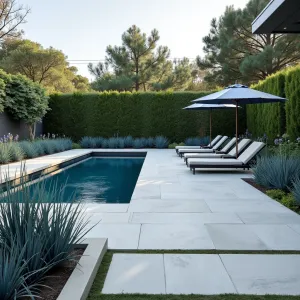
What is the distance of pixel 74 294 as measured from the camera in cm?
236

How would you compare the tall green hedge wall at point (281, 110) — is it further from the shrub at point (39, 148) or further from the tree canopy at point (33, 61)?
the tree canopy at point (33, 61)

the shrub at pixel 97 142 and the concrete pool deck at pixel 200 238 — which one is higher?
the shrub at pixel 97 142

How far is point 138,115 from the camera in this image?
61.6ft

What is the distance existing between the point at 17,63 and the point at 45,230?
90.2 ft

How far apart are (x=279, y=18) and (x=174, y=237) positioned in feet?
12.4

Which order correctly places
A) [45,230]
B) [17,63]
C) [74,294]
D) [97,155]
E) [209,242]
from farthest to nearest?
[17,63]
[97,155]
[209,242]
[45,230]
[74,294]

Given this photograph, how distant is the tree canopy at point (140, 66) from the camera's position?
2700 centimetres

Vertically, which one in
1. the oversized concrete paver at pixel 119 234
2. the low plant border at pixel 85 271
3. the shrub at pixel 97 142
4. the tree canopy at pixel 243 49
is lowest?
the oversized concrete paver at pixel 119 234

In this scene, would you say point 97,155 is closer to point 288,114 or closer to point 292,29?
point 288,114

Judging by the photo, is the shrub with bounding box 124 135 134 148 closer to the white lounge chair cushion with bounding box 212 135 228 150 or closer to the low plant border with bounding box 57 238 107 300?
the white lounge chair cushion with bounding box 212 135 228 150

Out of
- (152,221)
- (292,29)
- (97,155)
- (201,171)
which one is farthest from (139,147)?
(152,221)

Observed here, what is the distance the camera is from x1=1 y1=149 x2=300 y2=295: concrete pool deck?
9.24 ft

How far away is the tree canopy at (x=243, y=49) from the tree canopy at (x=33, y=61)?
39.7 ft

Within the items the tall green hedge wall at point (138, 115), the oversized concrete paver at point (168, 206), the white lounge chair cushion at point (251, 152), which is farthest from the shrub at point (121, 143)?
the oversized concrete paver at point (168, 206)
